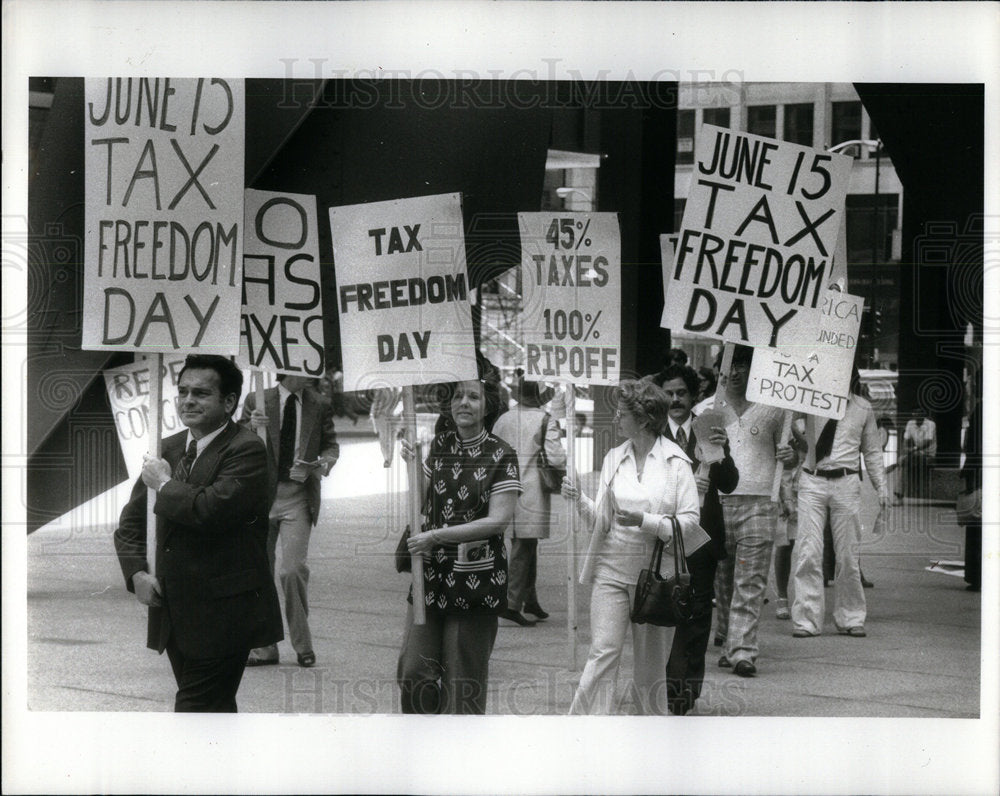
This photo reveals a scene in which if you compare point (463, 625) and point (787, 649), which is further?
point (787, 649)

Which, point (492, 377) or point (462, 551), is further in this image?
point (492, 377)

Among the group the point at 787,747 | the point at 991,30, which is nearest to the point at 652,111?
the point at 991,30

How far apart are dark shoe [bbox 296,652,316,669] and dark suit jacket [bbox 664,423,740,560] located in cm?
192

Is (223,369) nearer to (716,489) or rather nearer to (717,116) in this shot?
(716,489)

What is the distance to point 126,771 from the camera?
8.12 m

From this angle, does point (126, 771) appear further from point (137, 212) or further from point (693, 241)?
point (693, 241)

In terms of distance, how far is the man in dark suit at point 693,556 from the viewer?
8.13 metres

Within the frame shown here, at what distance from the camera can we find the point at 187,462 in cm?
786

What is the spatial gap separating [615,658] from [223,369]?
2.17 meters

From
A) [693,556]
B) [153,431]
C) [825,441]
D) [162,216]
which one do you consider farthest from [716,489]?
[162,216]

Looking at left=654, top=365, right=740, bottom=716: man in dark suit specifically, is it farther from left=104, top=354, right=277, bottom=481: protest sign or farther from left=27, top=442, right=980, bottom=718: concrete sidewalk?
left=104, top=354, right=277, bottom=481: protest sign

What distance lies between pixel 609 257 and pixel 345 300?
1220mm

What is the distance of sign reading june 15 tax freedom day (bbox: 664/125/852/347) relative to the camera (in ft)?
26.1

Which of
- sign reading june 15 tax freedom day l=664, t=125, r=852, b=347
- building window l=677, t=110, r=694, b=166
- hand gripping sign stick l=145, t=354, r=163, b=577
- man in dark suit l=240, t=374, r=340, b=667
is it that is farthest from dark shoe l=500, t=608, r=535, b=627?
building window l=677, t=110, r=694, b=166
